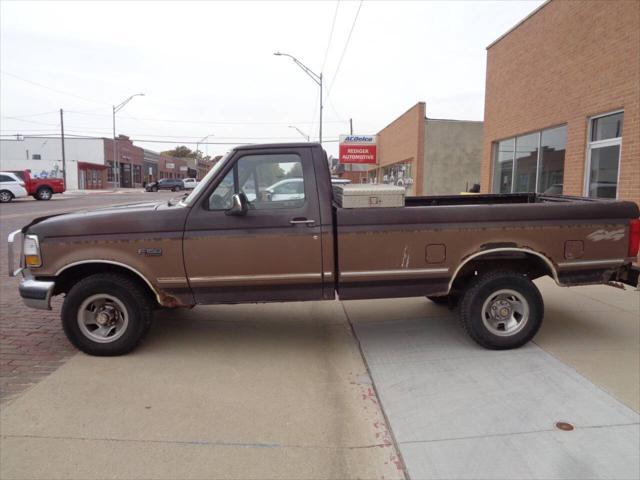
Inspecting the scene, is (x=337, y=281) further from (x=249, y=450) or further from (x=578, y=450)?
(x=578, y=450)

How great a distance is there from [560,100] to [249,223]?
28.2 ft

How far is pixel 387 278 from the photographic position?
486 cm

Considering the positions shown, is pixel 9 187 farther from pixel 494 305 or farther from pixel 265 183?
pixel 494 305

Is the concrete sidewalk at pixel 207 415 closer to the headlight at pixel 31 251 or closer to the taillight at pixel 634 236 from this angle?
the headlight at pixel 31 251

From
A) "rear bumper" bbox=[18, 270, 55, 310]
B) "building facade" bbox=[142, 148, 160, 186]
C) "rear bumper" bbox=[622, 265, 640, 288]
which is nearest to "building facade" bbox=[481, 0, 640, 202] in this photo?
"rear bumper" bbox=[622, 265, 640, 288]

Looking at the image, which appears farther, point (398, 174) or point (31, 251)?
point (398, 174)

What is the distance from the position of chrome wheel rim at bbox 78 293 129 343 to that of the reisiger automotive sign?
2856 cm

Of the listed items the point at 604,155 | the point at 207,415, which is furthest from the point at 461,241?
the point at 604,155

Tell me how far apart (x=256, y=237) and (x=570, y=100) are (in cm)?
833

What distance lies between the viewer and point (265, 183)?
4891 millimetres

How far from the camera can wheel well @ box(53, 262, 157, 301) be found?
490cm

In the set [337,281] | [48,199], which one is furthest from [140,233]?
[48,199]

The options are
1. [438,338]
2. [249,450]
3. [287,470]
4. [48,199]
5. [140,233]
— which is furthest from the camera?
[48,199]

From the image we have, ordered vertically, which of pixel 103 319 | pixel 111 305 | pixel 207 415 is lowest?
pixel 207 415
